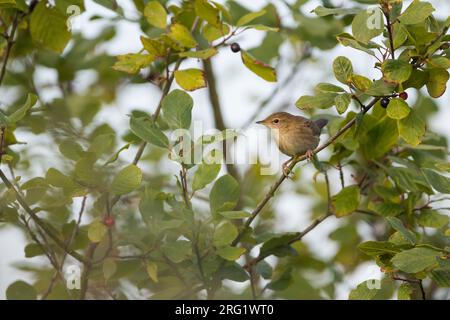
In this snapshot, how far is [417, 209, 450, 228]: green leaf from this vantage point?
309 centimetres

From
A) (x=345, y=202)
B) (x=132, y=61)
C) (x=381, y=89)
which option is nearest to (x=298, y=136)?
(x=345, y=202)

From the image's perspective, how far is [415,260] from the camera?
2.40 metres

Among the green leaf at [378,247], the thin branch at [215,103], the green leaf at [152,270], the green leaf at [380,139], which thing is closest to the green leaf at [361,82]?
the green leaf at [378,247]

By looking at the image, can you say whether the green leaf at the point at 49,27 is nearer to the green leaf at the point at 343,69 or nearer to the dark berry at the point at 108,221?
the dark berry at the point at 108,221

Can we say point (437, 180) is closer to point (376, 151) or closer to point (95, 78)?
point (376, 151)

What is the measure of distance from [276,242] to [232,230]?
1.35ft

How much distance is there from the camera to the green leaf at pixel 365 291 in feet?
8.79

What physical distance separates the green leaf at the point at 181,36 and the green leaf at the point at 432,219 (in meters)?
1.10

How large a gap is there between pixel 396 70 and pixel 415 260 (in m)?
0.57

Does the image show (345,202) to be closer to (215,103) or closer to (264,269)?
(264,269)

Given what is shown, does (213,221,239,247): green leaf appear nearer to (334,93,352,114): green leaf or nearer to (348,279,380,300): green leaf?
(348,279,380,300): green leaf

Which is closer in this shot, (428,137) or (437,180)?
(437,180)
